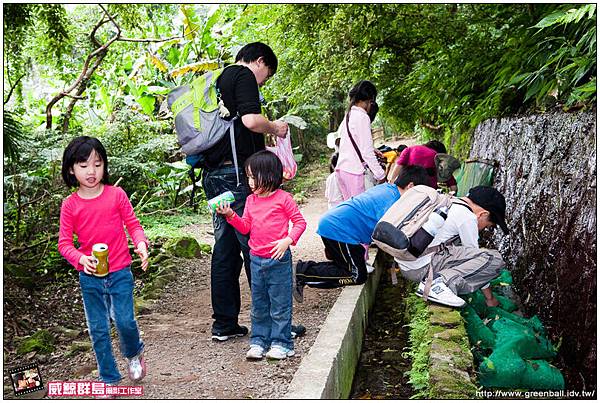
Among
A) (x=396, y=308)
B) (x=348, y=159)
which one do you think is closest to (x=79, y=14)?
(x=348, y=159)

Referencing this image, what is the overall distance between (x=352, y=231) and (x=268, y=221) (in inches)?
61.5

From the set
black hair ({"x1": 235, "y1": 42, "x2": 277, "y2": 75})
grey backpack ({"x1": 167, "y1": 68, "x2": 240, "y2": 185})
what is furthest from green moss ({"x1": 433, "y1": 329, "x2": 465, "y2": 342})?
black hair ({"x1": 235, "y1": 42, "x2": 277, "y2": 75})

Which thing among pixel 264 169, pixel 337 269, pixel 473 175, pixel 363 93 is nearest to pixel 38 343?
pixel 264 169

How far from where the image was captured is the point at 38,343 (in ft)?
14.2

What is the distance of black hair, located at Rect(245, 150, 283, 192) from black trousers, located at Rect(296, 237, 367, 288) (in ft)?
5.36

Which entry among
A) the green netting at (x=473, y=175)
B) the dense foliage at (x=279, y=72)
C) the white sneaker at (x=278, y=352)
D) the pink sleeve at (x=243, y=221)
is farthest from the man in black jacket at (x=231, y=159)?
the green netting at (x=473, y=175)

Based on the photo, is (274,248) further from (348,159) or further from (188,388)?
(348,159)

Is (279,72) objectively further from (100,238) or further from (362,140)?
(100,238)

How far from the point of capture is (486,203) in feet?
15.0

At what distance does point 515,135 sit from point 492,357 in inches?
118

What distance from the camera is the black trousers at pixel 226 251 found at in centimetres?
390

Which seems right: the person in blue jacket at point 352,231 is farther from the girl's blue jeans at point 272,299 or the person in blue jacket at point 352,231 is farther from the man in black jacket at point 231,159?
the girl's blue jeans at point 272,299

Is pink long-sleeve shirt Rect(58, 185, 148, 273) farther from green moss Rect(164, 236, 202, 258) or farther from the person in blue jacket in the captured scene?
green moss Rect(164, 236, 202, 258)

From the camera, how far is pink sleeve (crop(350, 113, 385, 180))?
5609mm
